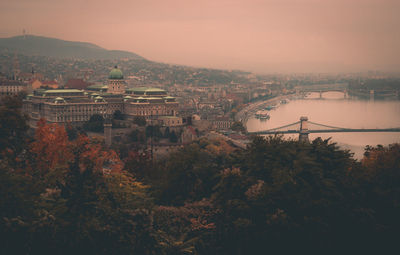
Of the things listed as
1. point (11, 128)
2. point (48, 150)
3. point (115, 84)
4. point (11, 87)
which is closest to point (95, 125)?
point (115, 84)

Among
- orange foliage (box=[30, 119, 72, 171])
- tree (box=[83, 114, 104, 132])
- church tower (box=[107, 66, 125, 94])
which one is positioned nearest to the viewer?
orange foliage (box=[30, 119, 72, 171])

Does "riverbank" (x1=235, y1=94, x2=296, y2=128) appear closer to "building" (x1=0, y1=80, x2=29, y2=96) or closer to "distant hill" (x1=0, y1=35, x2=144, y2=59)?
"building" (x1=0, y1=80, x2=29, y2=96)

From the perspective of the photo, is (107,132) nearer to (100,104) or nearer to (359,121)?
(100,104)

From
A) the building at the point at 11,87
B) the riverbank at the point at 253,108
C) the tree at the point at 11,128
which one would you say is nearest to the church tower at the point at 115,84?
the building at the point at 11,87

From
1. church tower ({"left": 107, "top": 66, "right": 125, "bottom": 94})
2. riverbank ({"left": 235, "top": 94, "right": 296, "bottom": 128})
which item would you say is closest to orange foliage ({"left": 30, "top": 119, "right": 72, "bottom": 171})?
church tower ({"left": 107, "top": 66, "right": 125, "bottom": 94})

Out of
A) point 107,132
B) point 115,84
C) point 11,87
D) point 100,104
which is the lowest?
point 107,132

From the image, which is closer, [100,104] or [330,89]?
[100,104]

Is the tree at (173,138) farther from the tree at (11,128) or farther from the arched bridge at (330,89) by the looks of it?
the arched bridge at (330,89)
